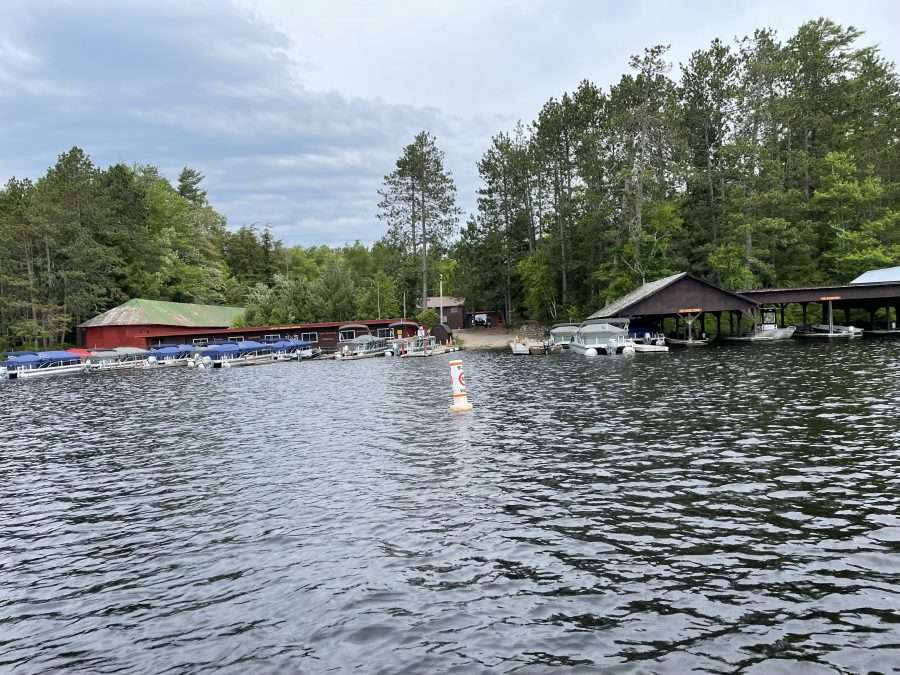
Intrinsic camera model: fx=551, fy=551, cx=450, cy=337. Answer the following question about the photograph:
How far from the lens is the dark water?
246 inches

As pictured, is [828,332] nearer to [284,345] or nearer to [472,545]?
[472,545]

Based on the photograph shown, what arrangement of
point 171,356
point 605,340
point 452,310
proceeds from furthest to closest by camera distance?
point 452,310, point 171,356, point 605,340

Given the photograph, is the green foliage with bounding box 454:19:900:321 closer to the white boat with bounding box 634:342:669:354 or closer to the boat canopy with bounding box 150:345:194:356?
the white boat with bounding box 634:342:669:354

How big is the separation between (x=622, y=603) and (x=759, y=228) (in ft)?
222

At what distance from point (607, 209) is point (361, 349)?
36402 millimetres

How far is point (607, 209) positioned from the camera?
6944 centimetres

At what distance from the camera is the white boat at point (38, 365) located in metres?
62.5

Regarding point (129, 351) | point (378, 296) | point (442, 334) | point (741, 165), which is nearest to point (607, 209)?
point (741, 165)

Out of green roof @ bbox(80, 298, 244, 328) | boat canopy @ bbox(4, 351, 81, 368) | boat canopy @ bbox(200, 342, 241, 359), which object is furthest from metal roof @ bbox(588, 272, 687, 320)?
green roof @ bbox(80, 298, 244, 328)

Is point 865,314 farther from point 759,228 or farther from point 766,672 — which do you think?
point 766,672

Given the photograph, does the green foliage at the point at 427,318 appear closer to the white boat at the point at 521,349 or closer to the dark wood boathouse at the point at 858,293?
the white boat at the point at 521,349

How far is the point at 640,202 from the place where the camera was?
65.3 meters

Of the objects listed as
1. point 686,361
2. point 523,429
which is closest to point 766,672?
point 523,429

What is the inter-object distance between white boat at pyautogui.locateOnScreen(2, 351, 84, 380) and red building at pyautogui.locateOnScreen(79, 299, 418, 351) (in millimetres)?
12841
